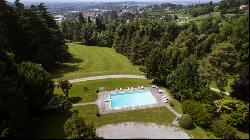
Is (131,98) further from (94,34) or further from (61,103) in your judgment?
(94,34)

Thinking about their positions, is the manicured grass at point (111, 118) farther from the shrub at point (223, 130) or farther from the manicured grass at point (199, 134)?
the shrub at point (223, 130)

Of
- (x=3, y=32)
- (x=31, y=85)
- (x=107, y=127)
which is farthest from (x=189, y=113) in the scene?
(x=3, y=32)

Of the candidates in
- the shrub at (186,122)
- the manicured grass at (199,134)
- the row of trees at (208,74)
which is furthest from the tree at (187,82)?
the manicured grass at (199,134)

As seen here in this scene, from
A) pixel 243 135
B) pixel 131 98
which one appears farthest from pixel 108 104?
pixel 243 135

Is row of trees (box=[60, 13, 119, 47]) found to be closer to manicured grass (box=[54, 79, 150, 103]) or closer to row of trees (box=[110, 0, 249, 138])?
row of trees (box=[110, 0, 249, 138])

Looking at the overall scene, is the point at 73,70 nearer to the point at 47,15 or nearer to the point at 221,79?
the point at 47,15
